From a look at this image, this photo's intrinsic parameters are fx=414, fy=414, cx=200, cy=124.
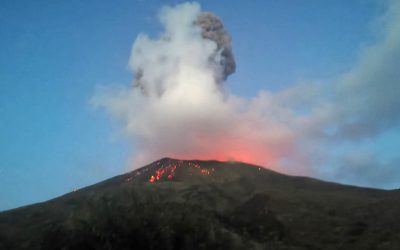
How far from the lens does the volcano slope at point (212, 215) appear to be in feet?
200

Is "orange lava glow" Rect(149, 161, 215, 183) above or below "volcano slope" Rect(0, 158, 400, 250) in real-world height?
above

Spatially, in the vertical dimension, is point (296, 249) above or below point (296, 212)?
below

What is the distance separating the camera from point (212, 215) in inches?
3285

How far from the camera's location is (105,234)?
194 ft

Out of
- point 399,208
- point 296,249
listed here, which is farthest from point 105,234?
point 399,208

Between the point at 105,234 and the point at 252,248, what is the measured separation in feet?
85.8

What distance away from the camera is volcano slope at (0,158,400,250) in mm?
60906

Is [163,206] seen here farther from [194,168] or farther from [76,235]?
[194,168]

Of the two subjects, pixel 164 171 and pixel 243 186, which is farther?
pixel 164 171

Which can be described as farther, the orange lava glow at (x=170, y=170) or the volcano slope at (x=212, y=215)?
the orange lava glow at (x=170, y=170)

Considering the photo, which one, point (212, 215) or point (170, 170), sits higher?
→ point (170, 170)

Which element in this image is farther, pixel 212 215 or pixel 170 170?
pixel 170 170

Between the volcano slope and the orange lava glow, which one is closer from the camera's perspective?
the volcano slope

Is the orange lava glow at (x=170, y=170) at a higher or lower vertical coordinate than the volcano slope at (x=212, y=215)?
higher
